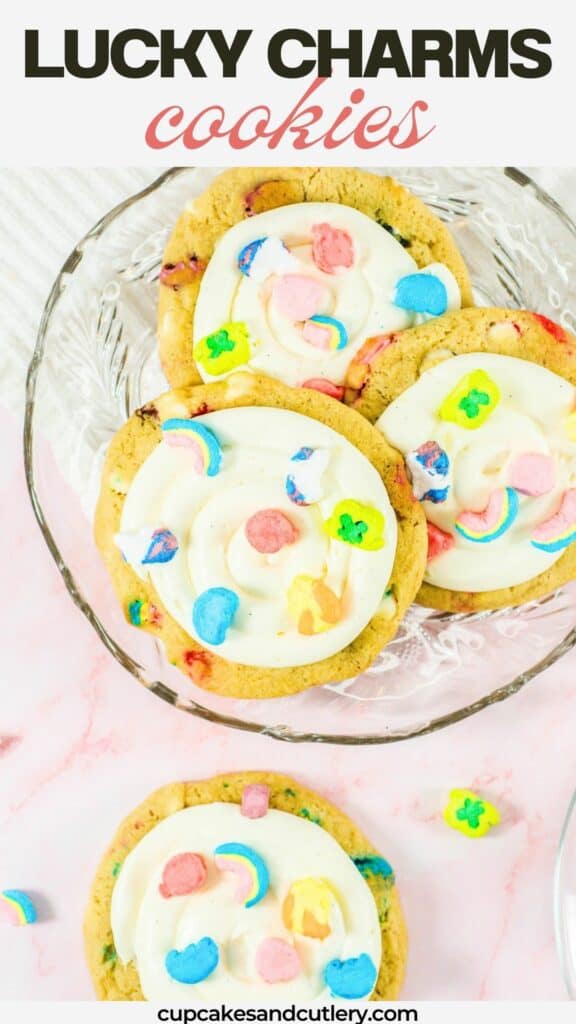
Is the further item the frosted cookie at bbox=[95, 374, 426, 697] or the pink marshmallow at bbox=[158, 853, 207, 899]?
the pink marshmallow at bbox=[158, 853, 207, 899]

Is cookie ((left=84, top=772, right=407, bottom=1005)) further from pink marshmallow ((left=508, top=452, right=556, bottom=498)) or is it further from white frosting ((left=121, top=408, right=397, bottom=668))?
pink marshmallow ((left=508, top=452, right=556, bottom=498))

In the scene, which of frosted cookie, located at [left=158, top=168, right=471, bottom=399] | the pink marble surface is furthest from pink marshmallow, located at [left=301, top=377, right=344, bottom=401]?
the pink marble surface

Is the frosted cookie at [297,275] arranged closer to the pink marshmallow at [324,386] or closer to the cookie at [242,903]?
the pink marshmallow at [324,386]

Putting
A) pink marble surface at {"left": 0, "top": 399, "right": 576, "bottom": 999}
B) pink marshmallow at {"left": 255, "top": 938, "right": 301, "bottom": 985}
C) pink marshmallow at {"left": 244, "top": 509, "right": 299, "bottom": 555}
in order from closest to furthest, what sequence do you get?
pink marshmallow at {"left": 244, "top": 509, "right": 299, "bottom": 555}, pink marshmallow at {"left": 255, "top": 938, "right": 301, "bottom": 985}, pink marble surface at {"left": 0, "top": 399, "right": 576, "bottom": 999}

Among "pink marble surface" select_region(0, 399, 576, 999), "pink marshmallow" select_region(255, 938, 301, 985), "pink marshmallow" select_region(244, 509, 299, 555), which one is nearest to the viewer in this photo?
"pink marshmallow" select_region(244, 509, 299, 555)

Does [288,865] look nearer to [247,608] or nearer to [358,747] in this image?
[358,747]

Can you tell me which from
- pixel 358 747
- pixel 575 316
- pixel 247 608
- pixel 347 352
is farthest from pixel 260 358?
pixel 358 747
